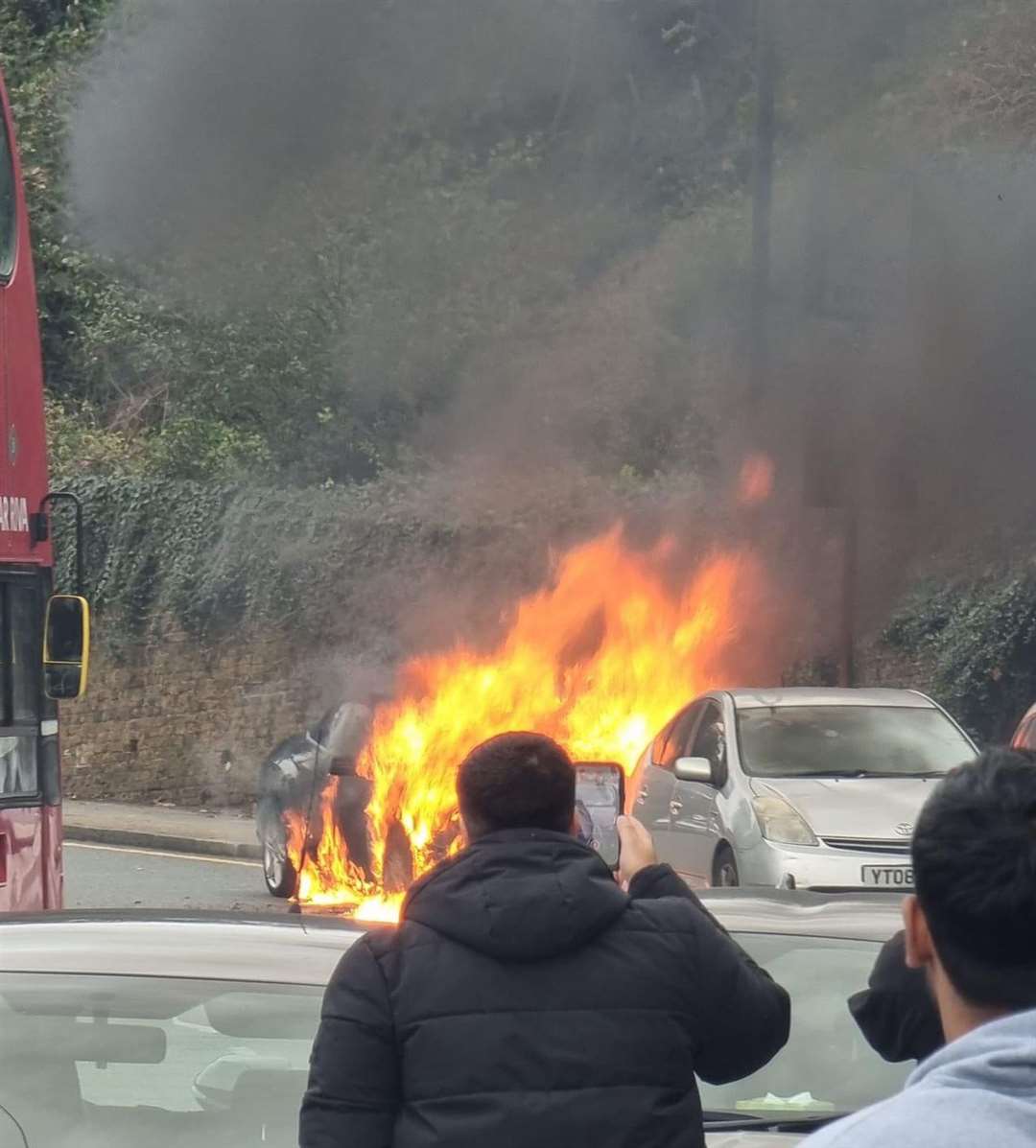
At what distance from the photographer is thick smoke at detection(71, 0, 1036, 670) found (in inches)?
640

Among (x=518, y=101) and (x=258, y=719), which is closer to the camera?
(x=518, y=101)

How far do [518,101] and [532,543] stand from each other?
4265 mm

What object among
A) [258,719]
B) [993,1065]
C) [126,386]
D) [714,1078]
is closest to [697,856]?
[714,1078]

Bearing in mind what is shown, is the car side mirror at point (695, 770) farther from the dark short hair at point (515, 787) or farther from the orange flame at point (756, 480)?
the orange flame at point (756, 480)

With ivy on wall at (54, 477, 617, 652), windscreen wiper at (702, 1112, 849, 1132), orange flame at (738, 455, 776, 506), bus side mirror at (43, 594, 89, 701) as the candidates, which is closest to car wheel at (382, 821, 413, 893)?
bus side mirror at (43, 594, 89, 701)

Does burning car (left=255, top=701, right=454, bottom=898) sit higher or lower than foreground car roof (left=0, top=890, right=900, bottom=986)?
lower

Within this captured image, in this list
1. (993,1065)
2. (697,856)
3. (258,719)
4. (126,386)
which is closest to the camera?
(993,1065)

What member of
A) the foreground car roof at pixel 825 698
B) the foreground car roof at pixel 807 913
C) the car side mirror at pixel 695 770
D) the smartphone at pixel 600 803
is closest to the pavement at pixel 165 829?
the foreground car roof at pixel 825 698

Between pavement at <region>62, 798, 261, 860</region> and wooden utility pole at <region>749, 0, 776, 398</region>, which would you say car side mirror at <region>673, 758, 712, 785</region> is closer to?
wooden utility pole at <region>749, 0, 776, 398</region>

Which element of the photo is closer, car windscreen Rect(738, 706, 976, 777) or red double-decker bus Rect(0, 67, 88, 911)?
red double-decker bus Rect(0, 67, 88, 911)

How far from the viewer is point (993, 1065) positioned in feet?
5.02

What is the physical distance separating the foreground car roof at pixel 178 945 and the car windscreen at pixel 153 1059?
27 mm

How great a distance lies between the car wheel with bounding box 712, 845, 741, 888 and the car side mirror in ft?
1.27

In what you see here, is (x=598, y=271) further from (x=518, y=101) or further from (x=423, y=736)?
(x=423, y=736)
